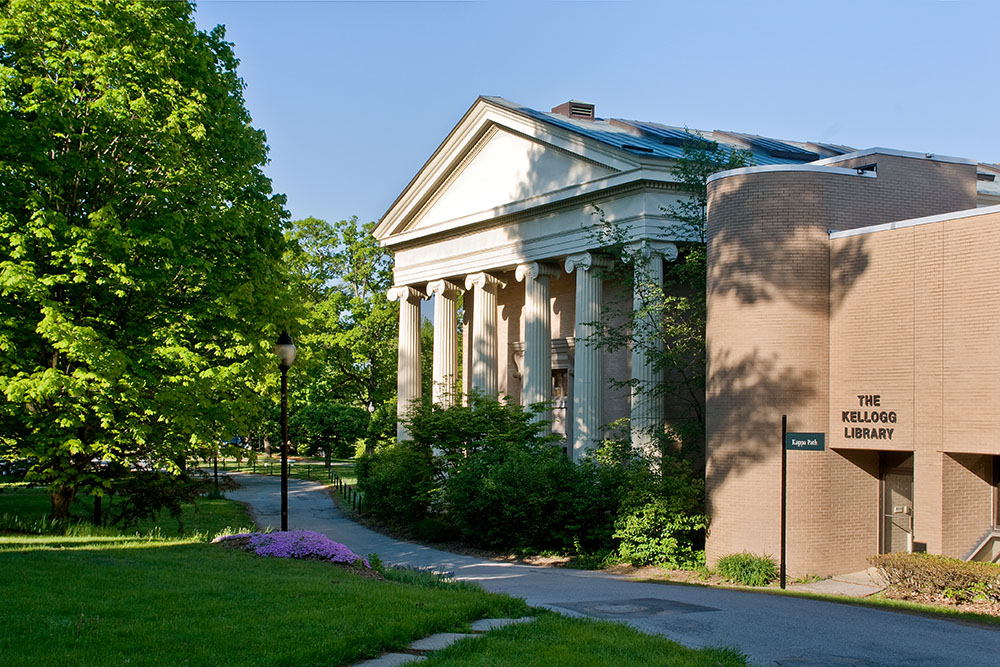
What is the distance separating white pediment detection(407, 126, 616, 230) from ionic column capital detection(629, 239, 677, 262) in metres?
2.75

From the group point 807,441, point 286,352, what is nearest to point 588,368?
point 807,441

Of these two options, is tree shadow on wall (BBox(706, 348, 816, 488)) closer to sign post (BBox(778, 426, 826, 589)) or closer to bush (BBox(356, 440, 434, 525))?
sign post (BBox(778, 426, 826, 589))

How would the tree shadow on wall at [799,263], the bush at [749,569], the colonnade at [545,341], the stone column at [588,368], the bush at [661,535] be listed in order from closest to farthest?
1. the bush at [749,569]
2. the tree shadow on wall at [799,263]
3. the bush at [661,535]
4. the colonnade at [545,341]
5. the stone column at [588,368]

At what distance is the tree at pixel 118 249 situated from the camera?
1798 cm

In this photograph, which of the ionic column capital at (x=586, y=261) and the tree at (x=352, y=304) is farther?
the tree at (x=352, y=304)

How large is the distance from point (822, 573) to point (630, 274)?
1098 cm

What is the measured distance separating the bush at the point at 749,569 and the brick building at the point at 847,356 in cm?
35

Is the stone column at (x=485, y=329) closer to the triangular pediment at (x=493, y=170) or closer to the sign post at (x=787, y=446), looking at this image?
the triangular pediment at (x=493, y=170)

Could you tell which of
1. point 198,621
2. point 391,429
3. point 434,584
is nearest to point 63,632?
point 198,621

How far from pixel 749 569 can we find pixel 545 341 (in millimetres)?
14958

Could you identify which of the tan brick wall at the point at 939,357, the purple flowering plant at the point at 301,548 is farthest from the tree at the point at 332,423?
the tan brick wall at the point at 939,357

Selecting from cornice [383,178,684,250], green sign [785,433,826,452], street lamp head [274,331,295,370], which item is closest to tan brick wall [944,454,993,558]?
green sign [785,433,826,452]

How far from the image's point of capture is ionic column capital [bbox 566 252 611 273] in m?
30.9

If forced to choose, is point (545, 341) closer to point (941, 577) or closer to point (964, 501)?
point (964, 501)
